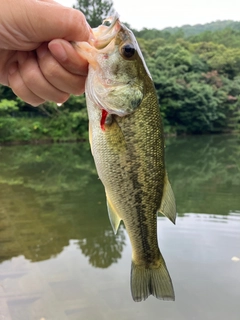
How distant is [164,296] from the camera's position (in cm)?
173

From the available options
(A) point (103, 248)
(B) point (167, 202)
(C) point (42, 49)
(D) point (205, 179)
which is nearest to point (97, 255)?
(A) point (103, 248)

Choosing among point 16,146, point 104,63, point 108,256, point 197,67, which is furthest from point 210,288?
point 197,67

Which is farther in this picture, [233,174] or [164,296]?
[233,174]

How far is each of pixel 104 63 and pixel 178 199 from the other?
8.80 meters

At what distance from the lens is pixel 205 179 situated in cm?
1318

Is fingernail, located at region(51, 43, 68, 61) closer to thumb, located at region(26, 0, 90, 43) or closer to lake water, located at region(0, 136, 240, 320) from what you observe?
thumb, located at region(26, 0, 90, 43)

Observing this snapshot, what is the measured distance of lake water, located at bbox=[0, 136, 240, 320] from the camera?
14.6 ft

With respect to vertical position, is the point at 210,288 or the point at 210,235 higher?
the point at 210,288

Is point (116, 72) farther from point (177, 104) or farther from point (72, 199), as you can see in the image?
point (177, 104)

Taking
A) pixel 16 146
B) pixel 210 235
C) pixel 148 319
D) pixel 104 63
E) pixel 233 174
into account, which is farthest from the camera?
pixel 16 146

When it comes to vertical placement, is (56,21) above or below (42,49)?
above

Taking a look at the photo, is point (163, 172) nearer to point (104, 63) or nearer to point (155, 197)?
point (155, 197)

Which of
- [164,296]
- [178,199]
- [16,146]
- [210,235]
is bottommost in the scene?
[16,146]

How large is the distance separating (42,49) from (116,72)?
1.33 feet
